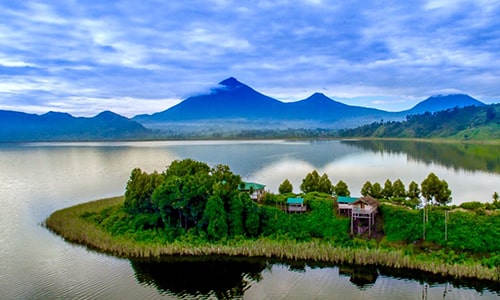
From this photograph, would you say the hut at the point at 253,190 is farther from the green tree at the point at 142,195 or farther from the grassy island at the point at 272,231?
the green tree at the point at 142,195

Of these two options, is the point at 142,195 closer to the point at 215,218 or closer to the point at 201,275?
the point at 215,218

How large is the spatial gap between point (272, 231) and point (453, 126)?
15269cm

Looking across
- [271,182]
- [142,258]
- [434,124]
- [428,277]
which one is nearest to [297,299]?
[428,277]

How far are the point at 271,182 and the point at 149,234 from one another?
2501 centimetres

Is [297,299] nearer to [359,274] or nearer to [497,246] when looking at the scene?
[359,274]

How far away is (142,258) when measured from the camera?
23172mm

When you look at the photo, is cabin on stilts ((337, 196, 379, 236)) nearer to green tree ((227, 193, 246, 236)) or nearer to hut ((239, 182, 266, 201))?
hut ((239, 182, 266, 201))

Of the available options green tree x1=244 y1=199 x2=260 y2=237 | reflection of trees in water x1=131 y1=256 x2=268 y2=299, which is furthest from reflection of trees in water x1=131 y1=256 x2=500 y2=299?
green tree x1=244 y1=199 x2=260 y2=237

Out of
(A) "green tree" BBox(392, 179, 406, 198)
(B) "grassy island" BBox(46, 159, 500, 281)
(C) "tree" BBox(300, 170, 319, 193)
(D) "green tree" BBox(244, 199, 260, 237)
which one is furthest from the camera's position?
(C) "tree" BBox(300, 170, 319, 193)

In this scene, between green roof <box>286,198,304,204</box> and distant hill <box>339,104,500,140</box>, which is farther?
distant hill <box>339,104,500,140</box>

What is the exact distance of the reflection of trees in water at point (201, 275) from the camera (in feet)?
63.0

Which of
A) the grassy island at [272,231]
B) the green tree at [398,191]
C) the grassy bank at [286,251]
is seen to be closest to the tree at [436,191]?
the green tree at [398,191]

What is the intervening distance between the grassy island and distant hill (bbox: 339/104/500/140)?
115 meters

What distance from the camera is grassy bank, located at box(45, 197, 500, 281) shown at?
783 inches
